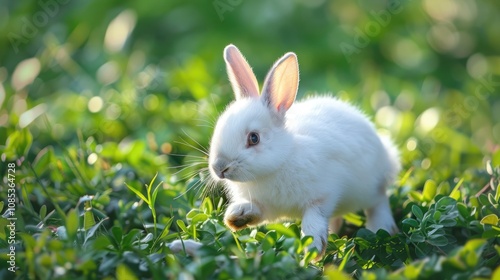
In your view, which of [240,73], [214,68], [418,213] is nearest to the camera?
[418,213]

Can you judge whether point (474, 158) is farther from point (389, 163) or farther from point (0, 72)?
point (0, 72)

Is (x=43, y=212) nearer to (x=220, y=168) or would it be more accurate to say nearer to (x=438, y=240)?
(x=220, y=168)

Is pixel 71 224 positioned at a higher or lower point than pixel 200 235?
higher

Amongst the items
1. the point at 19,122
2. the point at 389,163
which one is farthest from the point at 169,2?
the point at 389,163

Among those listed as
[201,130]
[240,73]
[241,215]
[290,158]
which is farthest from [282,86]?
[201,130]

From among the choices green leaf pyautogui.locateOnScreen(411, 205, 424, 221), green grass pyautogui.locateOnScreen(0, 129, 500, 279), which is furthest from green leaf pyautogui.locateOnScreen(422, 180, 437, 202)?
green leaf pyautogui.locateOnScreen(411, 205, 424, 221)

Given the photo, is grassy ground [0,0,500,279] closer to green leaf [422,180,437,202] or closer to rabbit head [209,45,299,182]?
green leaf [422,180,437,202]
